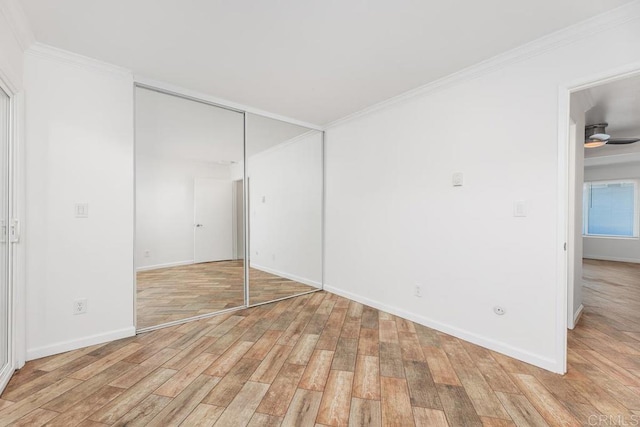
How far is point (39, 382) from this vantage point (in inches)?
76.6

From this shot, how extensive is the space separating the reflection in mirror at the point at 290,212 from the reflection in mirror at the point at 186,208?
0.53 metres

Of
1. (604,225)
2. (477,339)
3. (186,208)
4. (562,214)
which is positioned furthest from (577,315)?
(604,225)

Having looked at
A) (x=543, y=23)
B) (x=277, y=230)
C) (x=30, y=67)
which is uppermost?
(x=543, y=23)

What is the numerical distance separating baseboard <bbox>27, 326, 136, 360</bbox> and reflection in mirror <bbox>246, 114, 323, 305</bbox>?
165 cm

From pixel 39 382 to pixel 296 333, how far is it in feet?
6.28

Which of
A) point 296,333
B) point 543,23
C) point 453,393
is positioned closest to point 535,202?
point 543,23

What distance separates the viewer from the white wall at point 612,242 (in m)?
6.61

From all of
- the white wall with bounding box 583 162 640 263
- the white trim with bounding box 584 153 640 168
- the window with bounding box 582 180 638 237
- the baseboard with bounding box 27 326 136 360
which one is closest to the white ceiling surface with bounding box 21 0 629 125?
the baseboard with bounding box 27 326 136 360

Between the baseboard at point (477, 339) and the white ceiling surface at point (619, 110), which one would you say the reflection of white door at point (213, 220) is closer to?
the baseboard at point (477, 339)

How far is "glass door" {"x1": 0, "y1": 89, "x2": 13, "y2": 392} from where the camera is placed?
1987mm

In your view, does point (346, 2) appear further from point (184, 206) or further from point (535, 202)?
point (184, 206)

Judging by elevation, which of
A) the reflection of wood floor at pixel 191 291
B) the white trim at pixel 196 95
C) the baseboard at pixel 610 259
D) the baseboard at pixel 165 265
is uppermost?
the white trim at pixel 196 95

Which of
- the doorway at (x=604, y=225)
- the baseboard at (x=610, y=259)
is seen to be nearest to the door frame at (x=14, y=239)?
the doorway at (x=604, y=225)

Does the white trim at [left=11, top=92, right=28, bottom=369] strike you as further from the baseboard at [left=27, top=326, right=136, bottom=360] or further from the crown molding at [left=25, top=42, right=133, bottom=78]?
the crown molding at [left=25, top=42, right=133, bottom=78]
